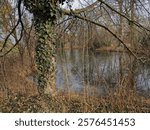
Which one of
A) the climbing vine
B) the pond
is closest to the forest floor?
the pond

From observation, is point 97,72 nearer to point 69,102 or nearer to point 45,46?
point 69,102

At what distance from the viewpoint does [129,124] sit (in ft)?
16.1

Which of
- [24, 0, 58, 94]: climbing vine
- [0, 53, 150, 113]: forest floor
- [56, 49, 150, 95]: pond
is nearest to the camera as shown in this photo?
[0, 53, 150, 113]: forest floor

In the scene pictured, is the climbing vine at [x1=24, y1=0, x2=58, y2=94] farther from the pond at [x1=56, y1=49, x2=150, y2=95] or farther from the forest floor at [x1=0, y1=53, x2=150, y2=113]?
the forest floor at [x1=0, y1=53, x2=150, y2=113]

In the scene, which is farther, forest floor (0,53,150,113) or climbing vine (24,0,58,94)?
climbing vine (24,0,58,94)

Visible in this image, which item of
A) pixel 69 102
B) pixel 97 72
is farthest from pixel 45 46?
pixel 97 72

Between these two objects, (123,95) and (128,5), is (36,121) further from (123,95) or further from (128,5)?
(128,5)

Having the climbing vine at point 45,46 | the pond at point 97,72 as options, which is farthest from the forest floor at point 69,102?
the climbing vine at point 45,46

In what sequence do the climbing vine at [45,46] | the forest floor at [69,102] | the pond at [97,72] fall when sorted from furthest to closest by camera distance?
the climbing vine at [45,46], the pond at [97,72], the forest floor at [69,102]

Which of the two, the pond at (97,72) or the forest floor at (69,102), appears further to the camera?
the pond at (97,72)

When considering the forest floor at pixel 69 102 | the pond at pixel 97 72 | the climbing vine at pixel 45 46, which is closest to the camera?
the forest floor at pixel 69 102

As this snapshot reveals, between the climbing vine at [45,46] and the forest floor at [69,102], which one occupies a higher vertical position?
the climbing vine at [45,46]

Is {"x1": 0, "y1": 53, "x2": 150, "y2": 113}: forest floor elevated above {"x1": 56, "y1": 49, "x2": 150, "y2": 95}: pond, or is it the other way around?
{"x1": 56, "y1": 49, "x2": 150, "y2": 95}: pond

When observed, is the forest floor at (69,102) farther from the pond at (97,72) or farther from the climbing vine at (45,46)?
the climbing vine at (45,46)
